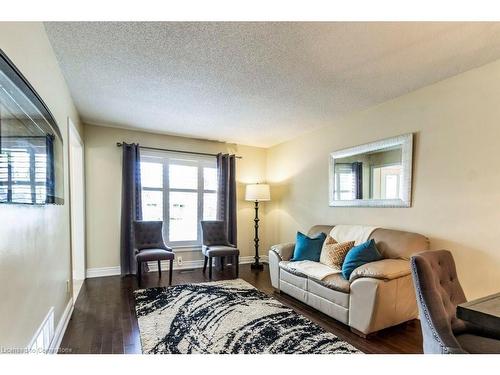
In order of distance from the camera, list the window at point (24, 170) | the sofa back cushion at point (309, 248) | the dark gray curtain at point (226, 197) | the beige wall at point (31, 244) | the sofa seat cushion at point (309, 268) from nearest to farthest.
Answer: the window at point (24, 170), the beige wall at point (31, 244), the sofa seat cushion at point (309, 268), the sofa back cushion at point (309, 248), the dark gray curtain at point (226, 197)

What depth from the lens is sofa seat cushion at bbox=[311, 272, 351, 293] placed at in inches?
99.3

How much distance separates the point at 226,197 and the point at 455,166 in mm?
3550

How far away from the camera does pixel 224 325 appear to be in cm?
252

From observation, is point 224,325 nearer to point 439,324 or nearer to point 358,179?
point 439,324

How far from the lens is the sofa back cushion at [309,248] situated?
11.0 feet

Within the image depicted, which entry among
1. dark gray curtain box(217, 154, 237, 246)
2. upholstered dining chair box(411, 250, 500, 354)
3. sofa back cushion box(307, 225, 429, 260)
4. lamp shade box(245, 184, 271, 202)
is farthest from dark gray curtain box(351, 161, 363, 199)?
dark gray curtain box(217, 154, 237, 246)

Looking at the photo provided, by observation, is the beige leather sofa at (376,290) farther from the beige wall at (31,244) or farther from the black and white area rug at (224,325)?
the beige wall at (31,244)

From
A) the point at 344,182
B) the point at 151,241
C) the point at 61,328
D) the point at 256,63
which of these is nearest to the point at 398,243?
the point at 344,182

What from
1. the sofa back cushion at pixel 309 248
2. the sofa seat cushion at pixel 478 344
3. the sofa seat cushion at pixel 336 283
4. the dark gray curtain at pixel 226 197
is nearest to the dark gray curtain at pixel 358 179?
the sofa back cushion at pixel 309 248

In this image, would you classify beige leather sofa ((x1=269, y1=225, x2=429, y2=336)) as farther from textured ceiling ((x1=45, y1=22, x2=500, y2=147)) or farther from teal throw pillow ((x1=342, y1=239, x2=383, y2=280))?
textured ceiling ((x1=45, y1=22, x2=500, y2=147))

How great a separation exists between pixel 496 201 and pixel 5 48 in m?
3.53

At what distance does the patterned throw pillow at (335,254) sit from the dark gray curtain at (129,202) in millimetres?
3011
